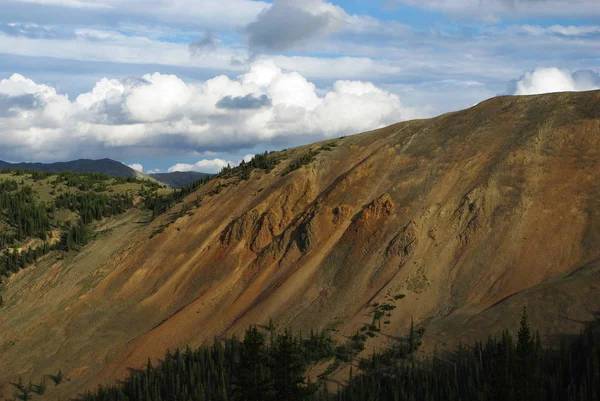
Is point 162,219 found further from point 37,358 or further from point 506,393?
point 506,393

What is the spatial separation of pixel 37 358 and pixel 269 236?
31.5 m

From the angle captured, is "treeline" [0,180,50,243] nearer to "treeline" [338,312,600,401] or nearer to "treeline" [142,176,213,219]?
"treeline" [142,176,213,219]

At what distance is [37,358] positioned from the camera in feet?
285

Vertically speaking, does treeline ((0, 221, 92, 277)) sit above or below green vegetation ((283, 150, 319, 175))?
below

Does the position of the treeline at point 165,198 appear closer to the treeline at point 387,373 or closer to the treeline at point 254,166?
the treeline at point 254,166

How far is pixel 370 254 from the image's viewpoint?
83938 mm

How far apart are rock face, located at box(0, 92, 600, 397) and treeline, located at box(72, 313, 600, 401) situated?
3406 mm

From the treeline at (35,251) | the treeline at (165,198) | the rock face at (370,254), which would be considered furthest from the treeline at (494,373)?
the treeline at (35,251)

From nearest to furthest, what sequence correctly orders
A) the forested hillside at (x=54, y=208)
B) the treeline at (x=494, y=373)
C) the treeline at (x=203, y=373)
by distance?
the treeline at (x=494, y=373), the treeline at (x=203, y=373), the forested hillside at (x=54, y=208)

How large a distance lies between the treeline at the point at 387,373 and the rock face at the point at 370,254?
341 centimetres

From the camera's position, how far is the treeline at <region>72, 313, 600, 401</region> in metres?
51.1

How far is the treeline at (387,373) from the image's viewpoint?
168 feet

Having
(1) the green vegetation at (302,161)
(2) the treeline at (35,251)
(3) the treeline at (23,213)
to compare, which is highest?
(1) the green vegetation at (302,161)

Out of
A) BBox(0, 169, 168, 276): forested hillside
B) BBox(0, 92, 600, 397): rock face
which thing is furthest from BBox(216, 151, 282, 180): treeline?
BBox(0, 169, 168, 276): forested hillside
